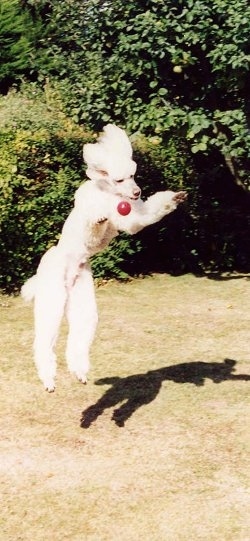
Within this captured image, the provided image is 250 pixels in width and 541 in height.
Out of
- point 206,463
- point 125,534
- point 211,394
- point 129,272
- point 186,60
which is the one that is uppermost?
point 186,60

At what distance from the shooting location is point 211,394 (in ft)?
23.9

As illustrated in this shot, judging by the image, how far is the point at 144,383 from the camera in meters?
7.57

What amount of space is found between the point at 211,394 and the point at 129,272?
4.85 meters

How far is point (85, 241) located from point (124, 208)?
0.48m

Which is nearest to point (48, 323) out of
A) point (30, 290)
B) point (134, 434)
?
point (30, 290)

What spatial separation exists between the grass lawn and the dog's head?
6.55 feet

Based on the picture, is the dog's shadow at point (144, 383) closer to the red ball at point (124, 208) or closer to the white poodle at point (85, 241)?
the white poodle at point (85, 241)

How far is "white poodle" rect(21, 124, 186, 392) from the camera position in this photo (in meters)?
5.54

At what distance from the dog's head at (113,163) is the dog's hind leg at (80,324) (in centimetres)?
70

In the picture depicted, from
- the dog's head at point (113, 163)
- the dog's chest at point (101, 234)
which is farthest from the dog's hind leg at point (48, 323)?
the dog's head at point (113, 163)

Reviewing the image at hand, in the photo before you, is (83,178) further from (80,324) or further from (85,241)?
A: (80,324)

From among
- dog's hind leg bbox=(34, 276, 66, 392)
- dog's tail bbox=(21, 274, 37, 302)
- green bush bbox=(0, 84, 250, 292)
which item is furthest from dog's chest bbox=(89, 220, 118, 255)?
green bush bbox=(0, 84, 250, 292)

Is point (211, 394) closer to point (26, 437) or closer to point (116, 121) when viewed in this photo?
point (26, 437)

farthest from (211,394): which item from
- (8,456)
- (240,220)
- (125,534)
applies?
(240,220)
